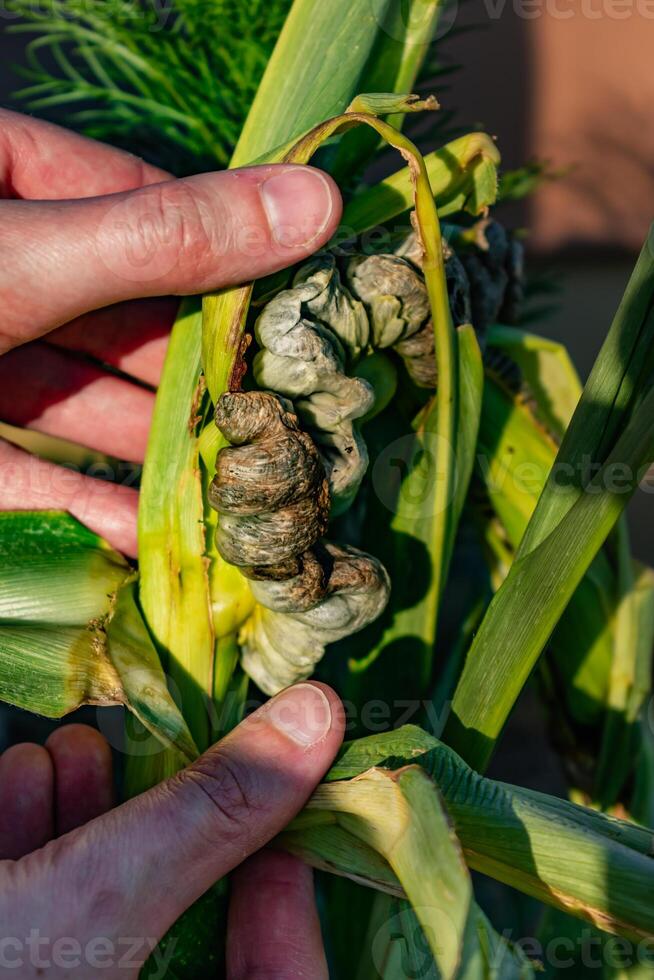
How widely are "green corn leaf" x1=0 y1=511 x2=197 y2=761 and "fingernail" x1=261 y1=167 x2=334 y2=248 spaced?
27cm

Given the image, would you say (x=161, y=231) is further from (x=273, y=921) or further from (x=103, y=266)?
(x=273, y=921)

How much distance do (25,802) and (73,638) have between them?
22cm

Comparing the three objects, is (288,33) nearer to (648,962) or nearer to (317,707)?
(317,707)

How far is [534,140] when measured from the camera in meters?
1.45

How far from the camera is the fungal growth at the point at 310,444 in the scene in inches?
20.8

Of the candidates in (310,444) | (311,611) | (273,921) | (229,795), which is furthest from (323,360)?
(273,921)

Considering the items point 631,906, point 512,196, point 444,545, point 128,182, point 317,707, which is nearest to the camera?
point 631,906

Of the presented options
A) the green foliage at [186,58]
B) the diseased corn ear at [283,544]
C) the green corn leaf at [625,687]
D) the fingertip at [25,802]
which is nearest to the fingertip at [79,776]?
the fingertip at [25,802]

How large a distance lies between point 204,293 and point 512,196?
526 millimetres

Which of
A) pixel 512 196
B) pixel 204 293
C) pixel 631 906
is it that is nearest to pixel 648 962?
pixel 631 906

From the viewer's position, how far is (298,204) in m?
0.56

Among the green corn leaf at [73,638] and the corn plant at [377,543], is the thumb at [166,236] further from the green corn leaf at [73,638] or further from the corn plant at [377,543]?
the green corn leaf at [73,638]

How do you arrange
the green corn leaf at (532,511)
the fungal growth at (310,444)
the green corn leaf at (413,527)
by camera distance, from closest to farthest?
the fungal growth at (310,444) → the green corn leaf at (413,527) → the green corn leaf at (532,511)

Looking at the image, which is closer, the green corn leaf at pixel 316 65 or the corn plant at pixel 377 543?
the corn plant at pixel 377 543
